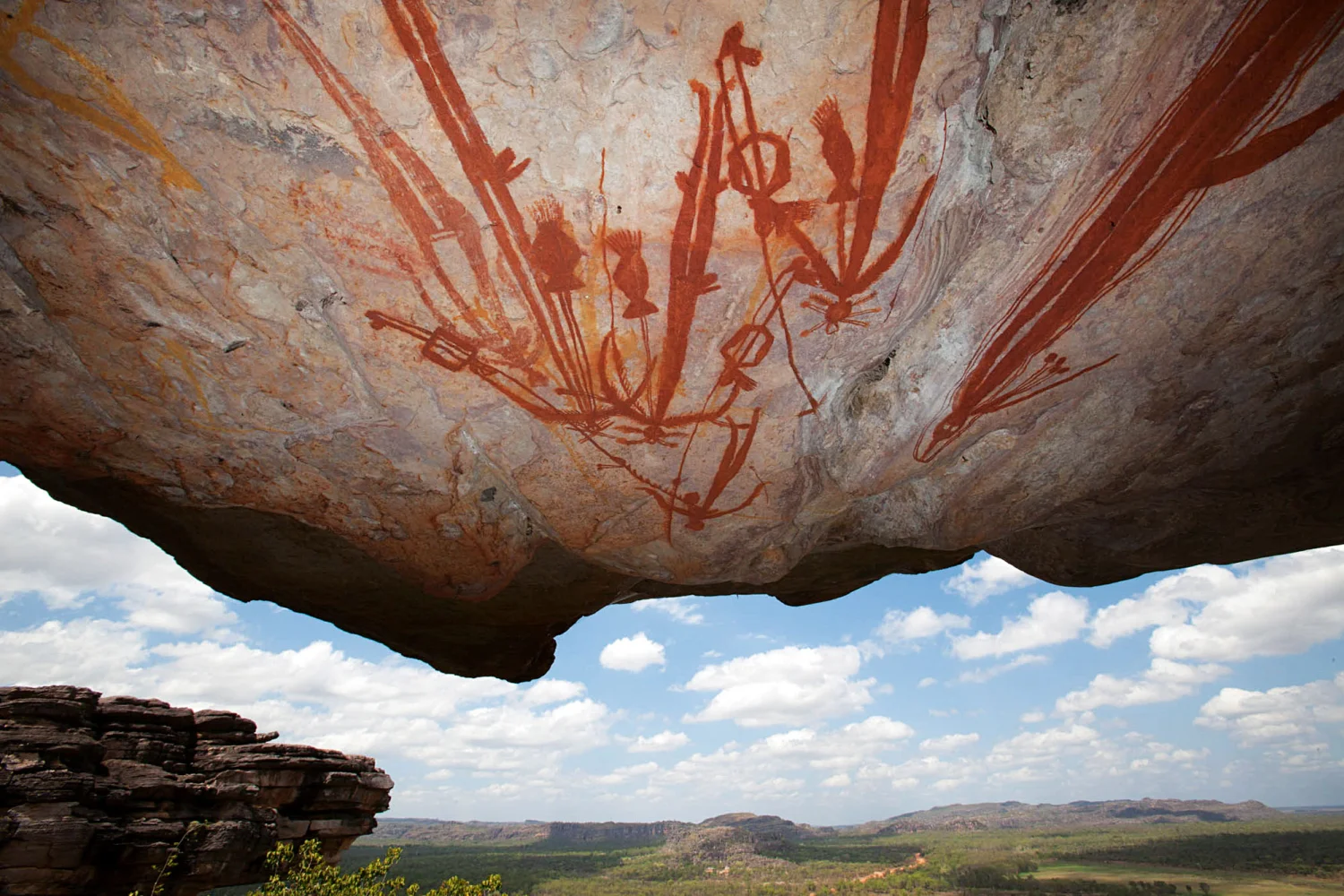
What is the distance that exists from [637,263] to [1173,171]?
2312 mm

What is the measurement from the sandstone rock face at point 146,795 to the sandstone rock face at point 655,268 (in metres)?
5.07

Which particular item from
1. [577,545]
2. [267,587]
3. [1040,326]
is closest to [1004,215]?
[1040,326]

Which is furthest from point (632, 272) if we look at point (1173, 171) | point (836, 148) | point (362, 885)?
point (362, 885)

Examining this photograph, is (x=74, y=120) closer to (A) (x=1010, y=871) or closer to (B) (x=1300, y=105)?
(B) (x=1300, y=105)

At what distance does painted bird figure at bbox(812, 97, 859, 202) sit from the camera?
2.53 m

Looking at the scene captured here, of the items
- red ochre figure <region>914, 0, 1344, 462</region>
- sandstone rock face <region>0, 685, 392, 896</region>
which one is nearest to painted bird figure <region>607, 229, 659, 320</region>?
red ochre figure <region>914, 0, 1344, 462</region>

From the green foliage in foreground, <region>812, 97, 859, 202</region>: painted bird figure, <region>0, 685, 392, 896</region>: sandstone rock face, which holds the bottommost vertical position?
the green foliage in foreground

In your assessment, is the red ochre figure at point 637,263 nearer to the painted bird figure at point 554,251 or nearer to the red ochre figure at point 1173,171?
the painted bird figure at point 554,251

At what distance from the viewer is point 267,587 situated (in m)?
4.99

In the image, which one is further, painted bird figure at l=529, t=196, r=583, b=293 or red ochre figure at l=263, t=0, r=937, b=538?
painted bird figure at l=529, t=196, r=583, b=293

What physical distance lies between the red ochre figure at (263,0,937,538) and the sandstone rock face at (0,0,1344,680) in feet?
0.06

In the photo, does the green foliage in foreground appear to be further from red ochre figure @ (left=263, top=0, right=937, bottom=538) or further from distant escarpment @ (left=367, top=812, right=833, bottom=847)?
distant escarpment @ (left=367, top=812, right=833, bottom=847)

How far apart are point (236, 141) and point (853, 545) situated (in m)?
4.71

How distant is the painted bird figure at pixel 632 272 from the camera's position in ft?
9.46
